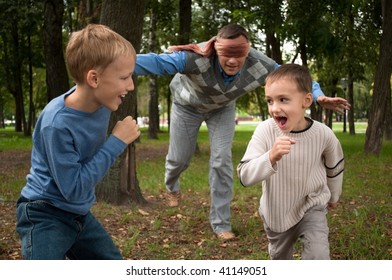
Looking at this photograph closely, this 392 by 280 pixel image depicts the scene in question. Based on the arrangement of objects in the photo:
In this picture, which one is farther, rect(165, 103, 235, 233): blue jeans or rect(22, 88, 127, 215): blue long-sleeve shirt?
rect(165, 103, 235, 233): blue jeans

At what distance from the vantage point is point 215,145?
194 inches

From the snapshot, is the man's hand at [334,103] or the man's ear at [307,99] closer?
the man's ear at [307,99]

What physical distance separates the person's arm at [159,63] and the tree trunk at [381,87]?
938 cm

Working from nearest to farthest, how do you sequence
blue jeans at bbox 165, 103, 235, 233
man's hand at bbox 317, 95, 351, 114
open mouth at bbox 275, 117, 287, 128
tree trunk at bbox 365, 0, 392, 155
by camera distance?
open mouth at bbox 275, 117, 287, 128
man's hand at bbox 317, 95, 351, 114
blue jeans at bbox 165, 103, 235, 233
tree trunk at bbox 365, 0, 392, 155

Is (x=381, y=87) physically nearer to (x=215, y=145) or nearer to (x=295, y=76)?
(x=215, y=145)

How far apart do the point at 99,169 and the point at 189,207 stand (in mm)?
4038

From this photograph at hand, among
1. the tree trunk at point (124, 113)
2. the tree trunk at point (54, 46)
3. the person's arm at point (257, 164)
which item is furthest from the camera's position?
the tree trunk at point (54, 46)

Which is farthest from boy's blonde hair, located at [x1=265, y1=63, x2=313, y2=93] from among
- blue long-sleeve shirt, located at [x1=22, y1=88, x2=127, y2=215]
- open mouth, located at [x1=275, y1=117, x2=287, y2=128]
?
blue long-sleeve shirt, located at [x1=22, y1=88, x2=127, y2=215]

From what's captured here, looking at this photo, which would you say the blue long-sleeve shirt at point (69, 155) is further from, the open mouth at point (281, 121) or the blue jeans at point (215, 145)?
the blue jeans at point (215, 145)

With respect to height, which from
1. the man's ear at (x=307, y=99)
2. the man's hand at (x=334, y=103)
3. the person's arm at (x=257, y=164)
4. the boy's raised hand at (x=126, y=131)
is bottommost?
the person's arm at (x=257, y=164)

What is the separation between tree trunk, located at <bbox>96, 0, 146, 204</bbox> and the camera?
19.5 ft

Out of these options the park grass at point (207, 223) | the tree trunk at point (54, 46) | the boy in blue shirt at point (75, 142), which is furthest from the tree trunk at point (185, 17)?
the boy in blue shirt at point (75, 142)

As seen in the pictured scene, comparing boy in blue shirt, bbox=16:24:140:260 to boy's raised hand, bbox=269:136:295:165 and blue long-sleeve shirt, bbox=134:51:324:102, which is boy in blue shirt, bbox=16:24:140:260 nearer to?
boy's raised hand, bbox=269:136:295:165

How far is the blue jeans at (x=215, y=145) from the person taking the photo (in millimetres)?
4914
